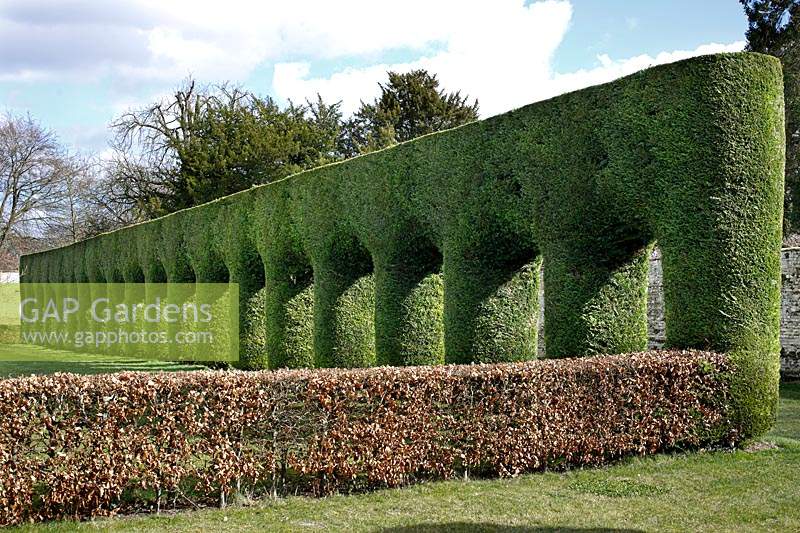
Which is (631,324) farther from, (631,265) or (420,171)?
(420,171)

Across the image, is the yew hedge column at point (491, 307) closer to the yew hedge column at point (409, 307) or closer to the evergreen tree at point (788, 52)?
the yew hedge column at point (409, 307)

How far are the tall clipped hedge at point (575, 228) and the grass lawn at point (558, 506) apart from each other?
5.40 ft

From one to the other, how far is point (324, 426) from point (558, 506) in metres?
2.09

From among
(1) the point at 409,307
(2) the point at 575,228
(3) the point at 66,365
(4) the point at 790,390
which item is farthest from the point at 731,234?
(3) the point at 66,365


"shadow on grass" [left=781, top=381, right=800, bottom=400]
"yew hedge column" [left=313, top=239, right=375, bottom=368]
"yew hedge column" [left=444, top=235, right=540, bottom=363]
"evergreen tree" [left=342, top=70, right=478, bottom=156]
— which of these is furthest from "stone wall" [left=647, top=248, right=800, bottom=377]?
"evergreen tree" [left=342, top=70, right=478, bottom=156]

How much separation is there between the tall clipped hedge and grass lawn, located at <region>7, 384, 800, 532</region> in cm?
165

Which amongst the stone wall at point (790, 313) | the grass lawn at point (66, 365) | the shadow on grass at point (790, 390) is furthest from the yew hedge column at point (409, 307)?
the grass lawn at point (66, 365)

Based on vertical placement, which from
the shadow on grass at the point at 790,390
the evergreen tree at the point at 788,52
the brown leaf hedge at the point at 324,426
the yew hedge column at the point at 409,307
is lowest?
the shadow on grass at the point at 790,390

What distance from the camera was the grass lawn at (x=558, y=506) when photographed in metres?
5.99

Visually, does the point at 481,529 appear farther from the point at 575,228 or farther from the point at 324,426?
the point at 575,228

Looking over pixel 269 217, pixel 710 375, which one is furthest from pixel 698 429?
pixel 269 217

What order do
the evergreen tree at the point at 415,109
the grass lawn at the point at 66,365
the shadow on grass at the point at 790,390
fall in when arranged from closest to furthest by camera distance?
1. the shadow on grass at the point at 790,390
2. the grass lawn at the point at 66,365
3. the evergreen tree at the point at 415,109

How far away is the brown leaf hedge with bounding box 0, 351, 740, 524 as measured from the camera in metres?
6.21

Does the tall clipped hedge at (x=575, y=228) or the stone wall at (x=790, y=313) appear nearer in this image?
the tall clipped hedge at (x=575, y=228)
